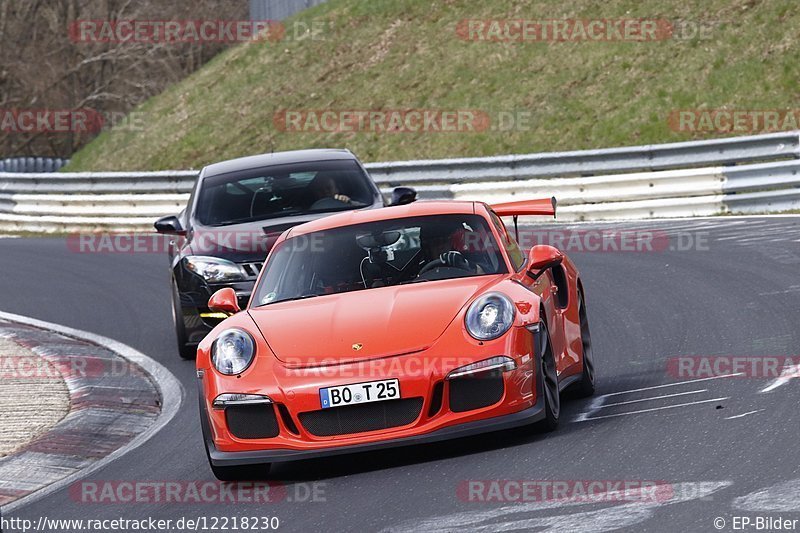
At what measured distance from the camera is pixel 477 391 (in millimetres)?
6836

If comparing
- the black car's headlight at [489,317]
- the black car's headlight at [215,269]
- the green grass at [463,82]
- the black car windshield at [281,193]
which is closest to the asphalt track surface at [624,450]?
the black car's headlight at [489,317]

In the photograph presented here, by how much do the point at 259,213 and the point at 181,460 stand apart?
15.2 feet

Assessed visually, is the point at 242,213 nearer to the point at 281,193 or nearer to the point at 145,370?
the point at 281,193

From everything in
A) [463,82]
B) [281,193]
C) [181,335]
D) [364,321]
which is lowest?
[181,335]

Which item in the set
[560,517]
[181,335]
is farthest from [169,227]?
[560,517]

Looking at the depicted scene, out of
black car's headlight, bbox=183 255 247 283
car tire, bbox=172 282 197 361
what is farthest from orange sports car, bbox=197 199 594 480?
car tire, bbox=172 282 197 361

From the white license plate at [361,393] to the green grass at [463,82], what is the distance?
60.8ft

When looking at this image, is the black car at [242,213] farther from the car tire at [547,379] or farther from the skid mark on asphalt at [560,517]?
the skid mark on asphalt at [560,517]

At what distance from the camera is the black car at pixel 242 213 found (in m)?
11.3

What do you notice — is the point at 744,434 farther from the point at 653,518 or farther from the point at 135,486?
the point at 135,486

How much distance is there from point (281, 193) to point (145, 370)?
2084 millimetres

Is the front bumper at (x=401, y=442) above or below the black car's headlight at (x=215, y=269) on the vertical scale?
below

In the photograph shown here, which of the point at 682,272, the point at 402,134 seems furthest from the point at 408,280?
the point at 402,134

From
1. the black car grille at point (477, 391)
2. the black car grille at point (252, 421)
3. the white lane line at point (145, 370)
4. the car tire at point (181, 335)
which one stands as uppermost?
the black car grille at point (477, 391)
